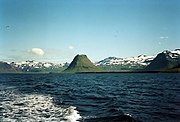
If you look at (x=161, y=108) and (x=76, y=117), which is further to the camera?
(x=161, y=108)

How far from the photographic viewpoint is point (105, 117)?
31.4 m

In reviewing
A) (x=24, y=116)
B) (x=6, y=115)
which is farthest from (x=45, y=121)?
(x=6, y=115)

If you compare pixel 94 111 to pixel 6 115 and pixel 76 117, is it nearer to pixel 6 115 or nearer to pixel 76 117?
pixel 76 117

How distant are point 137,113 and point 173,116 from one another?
14.8 feet

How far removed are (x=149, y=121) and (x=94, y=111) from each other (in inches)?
346

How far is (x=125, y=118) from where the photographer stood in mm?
30188

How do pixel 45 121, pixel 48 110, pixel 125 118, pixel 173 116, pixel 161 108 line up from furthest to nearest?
pixel 161 108 < pixel 48 110 < pixel 173 116 < pixel 125 118 < pixel 45 121

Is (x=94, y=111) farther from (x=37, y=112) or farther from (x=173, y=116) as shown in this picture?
(x=173, y=116)

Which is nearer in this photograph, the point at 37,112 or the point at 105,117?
the point at 105,117

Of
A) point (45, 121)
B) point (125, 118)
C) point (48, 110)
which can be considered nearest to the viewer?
point (45, 121)

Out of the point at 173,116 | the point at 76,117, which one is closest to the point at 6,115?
the point at 76,117

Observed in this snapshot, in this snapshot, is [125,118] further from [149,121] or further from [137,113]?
Answer: [137,113]

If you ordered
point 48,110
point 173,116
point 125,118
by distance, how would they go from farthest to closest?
point 48,110, point 173,116, point 125,118

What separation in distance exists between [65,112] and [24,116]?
5.65 meters
